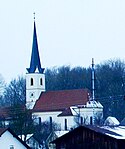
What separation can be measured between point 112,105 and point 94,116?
43.1ft

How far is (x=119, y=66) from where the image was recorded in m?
130

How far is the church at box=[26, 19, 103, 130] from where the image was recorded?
11325 centimetres

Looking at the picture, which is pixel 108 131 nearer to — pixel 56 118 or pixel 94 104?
pixel 94 104

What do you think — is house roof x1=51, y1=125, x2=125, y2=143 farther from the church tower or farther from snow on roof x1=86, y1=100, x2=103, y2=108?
the church tower

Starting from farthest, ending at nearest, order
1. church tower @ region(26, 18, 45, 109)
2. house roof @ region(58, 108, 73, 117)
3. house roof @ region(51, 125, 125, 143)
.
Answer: church tower @ region(26, 18, 45, 109)
house roof @ region(58, 108, 73, 117)
house roof @ region(51, 125, 125, 143)

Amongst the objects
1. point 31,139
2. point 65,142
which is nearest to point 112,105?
point 31,139

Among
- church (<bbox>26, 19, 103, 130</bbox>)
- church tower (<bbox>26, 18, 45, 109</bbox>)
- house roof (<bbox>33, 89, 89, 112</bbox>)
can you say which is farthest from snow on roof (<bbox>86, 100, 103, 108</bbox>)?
church tower (<bbox>26, 18, 45, 109</bbox>)

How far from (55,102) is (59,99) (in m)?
0.75

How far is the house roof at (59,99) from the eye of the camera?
4601 inches

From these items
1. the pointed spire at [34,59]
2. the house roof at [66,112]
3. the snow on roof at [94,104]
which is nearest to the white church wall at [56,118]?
the house roof at [66,112]

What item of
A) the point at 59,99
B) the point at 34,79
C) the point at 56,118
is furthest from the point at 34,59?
the point at 56,118

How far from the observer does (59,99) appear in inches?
4707

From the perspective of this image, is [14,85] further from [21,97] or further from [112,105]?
[112,105]

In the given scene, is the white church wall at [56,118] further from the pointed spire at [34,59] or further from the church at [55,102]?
the pointed spire at [34,59]
